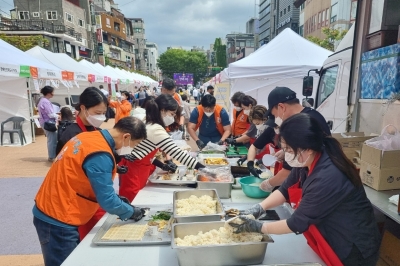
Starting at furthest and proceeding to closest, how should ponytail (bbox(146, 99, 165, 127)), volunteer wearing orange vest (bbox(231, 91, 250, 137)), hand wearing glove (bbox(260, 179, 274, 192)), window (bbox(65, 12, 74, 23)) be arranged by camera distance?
window (bbox(65, 12, 74, 23))
volunteer wearing orange vest (bbox(231, 91, 250, 137))
ponytail (bbox(146, 99, 165, 127))
hand wearing glove (bbox(260, 179, 274, 192))

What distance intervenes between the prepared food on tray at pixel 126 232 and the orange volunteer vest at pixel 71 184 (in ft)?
0.80

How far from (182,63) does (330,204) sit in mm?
61027

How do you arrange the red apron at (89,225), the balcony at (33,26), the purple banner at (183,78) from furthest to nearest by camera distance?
the purple banner at (183,78) < the balcony at (33,26) < the red apron at (89,225)

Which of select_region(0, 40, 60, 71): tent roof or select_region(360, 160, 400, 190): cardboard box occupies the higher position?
select_region(0, 40, 60, 71): tent roof

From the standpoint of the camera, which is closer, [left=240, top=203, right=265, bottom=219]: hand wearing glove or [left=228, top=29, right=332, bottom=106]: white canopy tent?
[left=240, top=203, right=265, bottom=219]: hand wearing glove

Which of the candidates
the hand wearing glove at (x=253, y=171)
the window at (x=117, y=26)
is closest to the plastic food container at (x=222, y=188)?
the hand wearing glove at (x=253, y=171)

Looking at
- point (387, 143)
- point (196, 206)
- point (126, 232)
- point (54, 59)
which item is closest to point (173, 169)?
point (196, 206)

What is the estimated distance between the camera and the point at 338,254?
136 cm

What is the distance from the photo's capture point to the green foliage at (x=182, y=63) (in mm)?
59812

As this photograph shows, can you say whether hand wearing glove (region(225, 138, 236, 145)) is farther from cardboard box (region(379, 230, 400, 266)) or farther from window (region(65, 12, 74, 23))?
window (region(65, 12, 74, 23))

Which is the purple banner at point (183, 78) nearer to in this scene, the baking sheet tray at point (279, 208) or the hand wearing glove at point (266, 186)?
the hand wearing glove at point (266, 186)

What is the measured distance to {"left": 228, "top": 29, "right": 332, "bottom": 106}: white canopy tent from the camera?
7258mm

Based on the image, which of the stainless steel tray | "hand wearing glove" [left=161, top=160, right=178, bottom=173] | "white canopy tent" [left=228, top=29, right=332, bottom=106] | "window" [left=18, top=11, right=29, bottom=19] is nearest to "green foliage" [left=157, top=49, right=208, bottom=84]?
"window" [left=18, top=11, right=29, bottom=19]

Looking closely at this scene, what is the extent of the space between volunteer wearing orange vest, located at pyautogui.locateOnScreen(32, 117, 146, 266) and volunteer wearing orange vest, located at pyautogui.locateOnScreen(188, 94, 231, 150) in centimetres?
265
